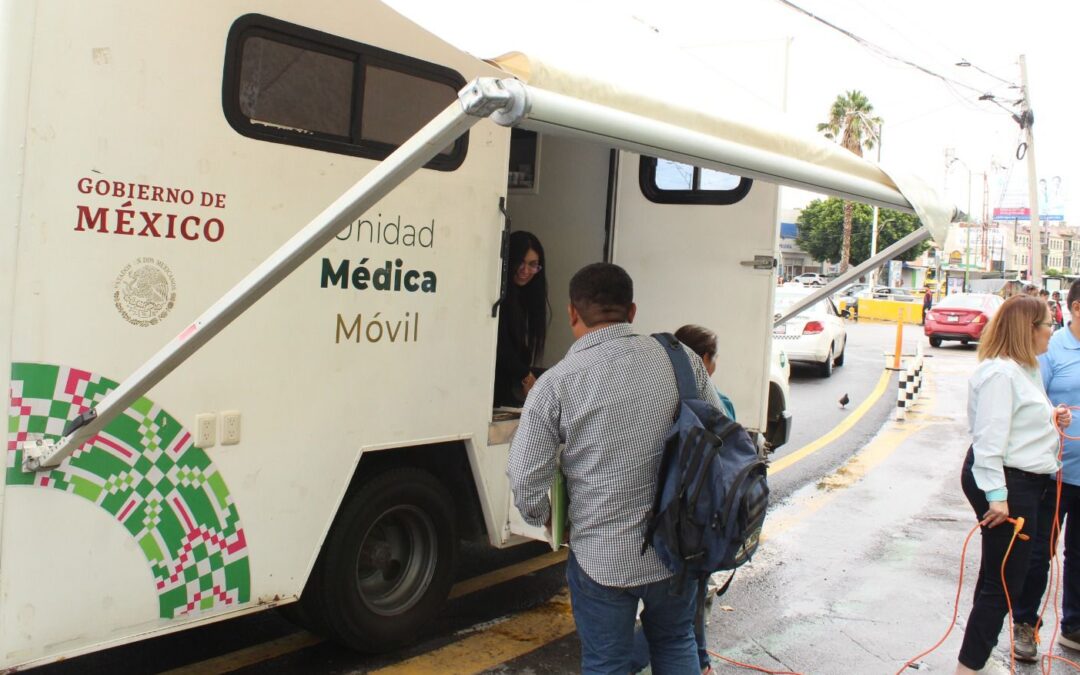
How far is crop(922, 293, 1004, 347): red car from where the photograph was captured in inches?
925

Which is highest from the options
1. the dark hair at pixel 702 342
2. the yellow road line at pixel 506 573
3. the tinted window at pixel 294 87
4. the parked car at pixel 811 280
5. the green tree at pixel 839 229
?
the green tree at pixel 839 229

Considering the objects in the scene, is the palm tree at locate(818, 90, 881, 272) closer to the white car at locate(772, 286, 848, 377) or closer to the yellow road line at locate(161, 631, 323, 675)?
the white car at locate(772, 286, 848, 377)

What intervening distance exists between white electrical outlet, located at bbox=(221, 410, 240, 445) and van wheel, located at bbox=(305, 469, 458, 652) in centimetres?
69

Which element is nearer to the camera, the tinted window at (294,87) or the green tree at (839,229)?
the tinted window at (294,87)

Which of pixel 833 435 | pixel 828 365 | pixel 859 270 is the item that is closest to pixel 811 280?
pixel 828 365

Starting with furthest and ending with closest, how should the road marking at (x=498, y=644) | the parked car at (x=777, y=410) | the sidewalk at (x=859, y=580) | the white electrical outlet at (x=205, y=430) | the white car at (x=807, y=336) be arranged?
the white car at (x=807, y=336) < the parked car at (x=777, y=410) < the sidewalk at (x=859, y=580) < the road marking at (x=498, y=644) < the white electrical outlet at (x=205, y=430)

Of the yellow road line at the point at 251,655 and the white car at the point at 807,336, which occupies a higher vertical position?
the white car at the point at 807,336

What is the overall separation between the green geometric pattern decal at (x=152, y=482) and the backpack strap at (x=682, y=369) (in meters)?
1.67

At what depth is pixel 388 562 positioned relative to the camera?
4.21 meters

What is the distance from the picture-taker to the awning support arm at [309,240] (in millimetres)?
2449

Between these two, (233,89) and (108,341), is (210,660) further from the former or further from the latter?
(233,89)

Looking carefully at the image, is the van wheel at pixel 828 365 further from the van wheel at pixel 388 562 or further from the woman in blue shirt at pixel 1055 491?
the van wheel at pixel 388 562

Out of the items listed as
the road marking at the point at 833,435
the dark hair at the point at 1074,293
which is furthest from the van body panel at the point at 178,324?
the road marking at the point at 833,435

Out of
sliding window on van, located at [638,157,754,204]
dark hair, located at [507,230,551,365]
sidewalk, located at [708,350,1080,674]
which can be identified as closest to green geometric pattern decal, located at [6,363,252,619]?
dark hair, located at [507,230,551,365]
